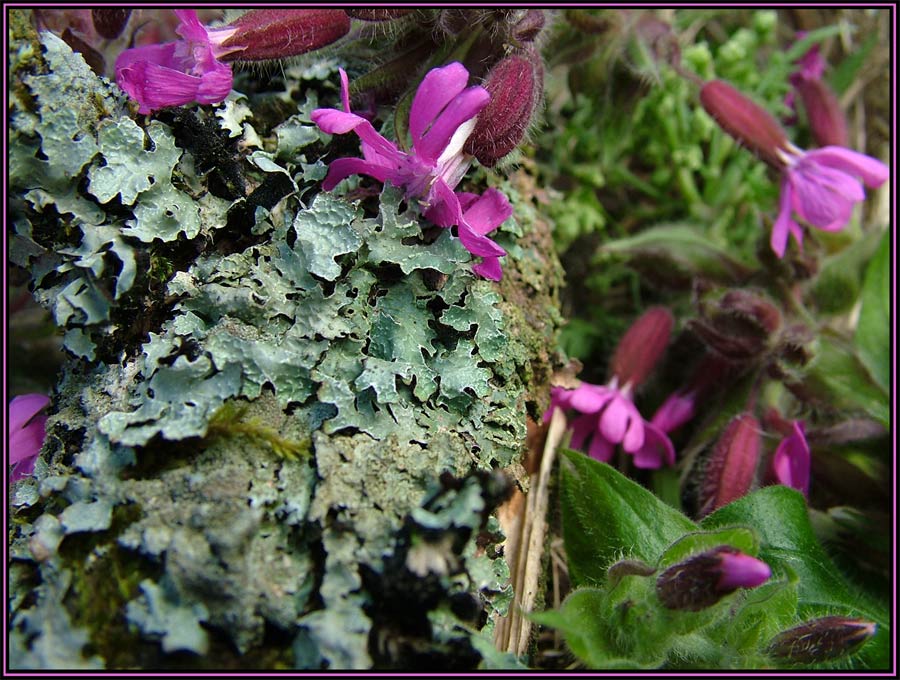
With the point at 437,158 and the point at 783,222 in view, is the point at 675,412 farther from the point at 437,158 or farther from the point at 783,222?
the point at 437,158

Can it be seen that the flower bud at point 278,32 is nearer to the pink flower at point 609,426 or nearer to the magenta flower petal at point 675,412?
the pink flower at point 609,426

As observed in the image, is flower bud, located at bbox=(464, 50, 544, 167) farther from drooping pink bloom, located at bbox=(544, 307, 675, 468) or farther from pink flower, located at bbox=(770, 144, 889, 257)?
pink flower, located at bbox=(770, 144, 889, 257)

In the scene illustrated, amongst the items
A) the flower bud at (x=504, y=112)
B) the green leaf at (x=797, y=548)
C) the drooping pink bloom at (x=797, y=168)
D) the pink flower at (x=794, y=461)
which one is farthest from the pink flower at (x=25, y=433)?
the drooping pink bloom at (x=797, y=168)

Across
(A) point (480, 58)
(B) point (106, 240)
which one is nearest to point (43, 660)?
(B) point (106, 240)

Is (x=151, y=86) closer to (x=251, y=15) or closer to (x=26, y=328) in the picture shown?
(x=251, y=15)

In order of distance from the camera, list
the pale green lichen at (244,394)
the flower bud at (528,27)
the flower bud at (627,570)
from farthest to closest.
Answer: the flower bud at (528,27) → the flower bud at (627,570) → the pale green lichen at (244,394)

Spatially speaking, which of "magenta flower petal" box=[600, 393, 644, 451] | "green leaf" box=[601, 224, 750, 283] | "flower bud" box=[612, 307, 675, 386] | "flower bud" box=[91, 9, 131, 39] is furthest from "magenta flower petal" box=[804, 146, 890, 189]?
"flower bud" box=[91, 9, 131, 39]
